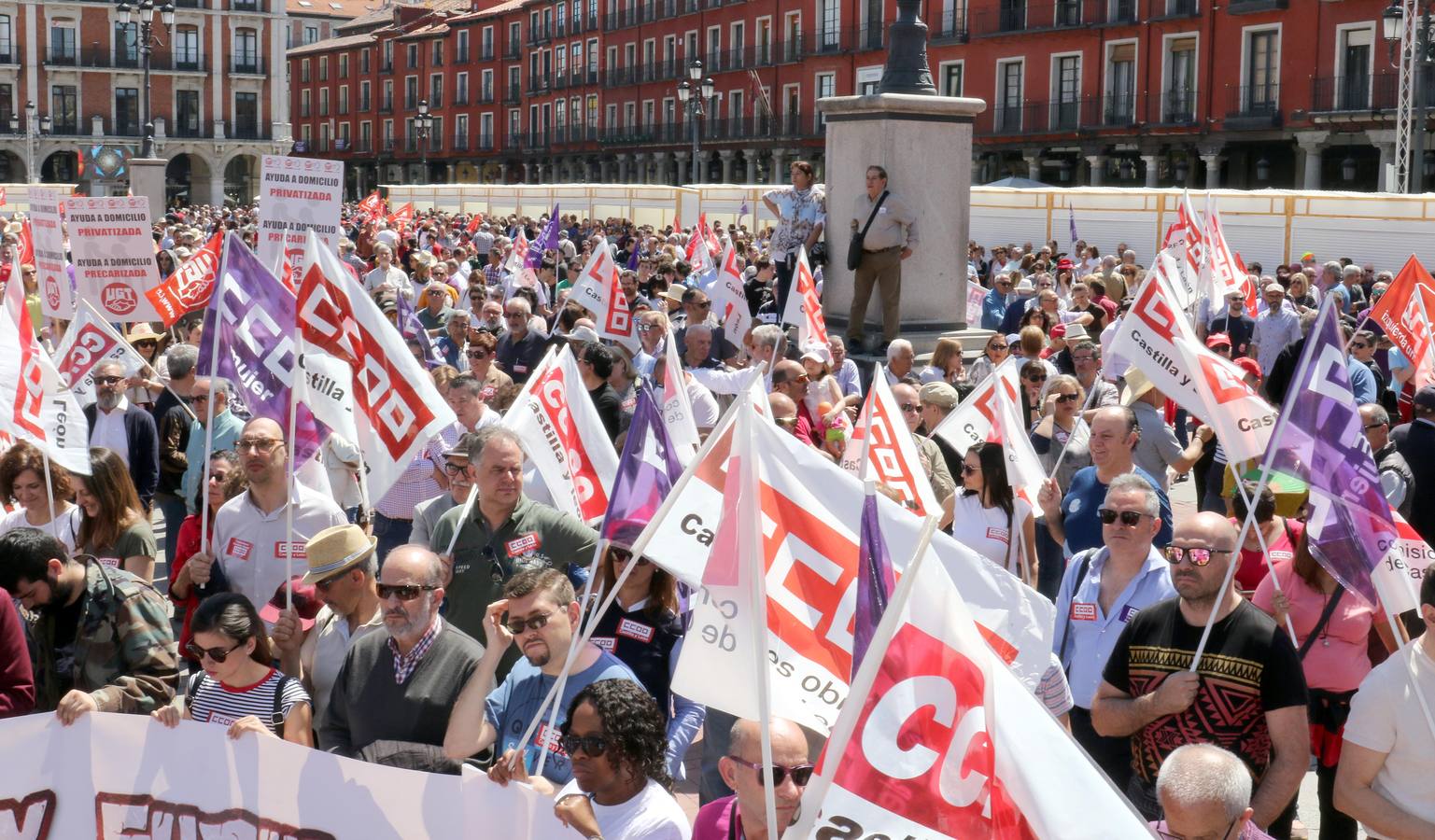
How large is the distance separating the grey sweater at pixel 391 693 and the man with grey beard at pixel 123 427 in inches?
151

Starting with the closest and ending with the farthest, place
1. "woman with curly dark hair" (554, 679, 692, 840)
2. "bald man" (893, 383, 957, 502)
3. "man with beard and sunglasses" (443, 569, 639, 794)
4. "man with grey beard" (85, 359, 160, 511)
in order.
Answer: "woman with curly dark hair" (554, 679, 692, 840)
"man with beard and sunglasses" (443, 569, 639, 794)
"bald man" (893, 383, 957, 502)
"man with grey beard" (85, 359, 160, 511)

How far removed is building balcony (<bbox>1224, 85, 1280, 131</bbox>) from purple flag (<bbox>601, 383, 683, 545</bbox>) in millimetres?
36196

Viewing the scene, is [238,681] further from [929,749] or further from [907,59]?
[907,59]

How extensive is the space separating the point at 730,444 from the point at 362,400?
240 centimetres

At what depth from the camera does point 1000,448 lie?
6609 mm

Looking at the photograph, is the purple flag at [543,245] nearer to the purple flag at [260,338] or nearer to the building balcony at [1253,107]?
the purple flag at [260,338]

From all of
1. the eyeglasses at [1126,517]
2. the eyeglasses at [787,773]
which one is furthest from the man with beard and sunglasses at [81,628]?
the eyeglasses at [1126,517]

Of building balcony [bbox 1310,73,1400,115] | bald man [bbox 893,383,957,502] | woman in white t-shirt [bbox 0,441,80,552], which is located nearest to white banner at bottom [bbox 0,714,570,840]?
woman in white t-shirt [bbox 0,441,80,552]

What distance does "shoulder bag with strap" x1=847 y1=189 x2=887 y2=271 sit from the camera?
11.1 m

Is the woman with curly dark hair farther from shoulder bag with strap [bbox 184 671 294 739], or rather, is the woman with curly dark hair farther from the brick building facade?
the brick building facade

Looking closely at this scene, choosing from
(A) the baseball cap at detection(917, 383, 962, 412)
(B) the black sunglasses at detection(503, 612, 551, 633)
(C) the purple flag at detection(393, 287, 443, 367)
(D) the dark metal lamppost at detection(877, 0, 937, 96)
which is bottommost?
(B) the black sunglasses at detection(503, 612, 551, 633)

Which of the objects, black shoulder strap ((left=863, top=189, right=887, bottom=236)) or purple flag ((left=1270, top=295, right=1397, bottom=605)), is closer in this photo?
purple flag ((left=1270, top=295, right=1397, bottom=605))

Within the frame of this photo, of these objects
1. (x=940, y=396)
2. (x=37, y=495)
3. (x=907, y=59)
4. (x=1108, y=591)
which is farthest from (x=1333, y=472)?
(x=907, y=59)

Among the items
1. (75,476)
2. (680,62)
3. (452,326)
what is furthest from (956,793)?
(680,62)
